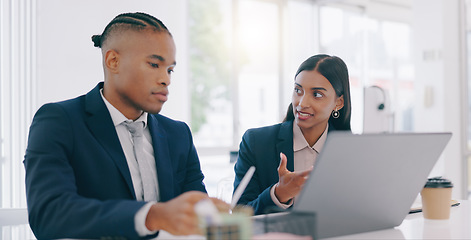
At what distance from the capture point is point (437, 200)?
1340 mm

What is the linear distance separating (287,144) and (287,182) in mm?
453

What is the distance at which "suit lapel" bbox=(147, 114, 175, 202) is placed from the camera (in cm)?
146

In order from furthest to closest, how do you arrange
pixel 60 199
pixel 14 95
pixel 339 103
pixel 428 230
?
pixel 14 95 < pixel 339 103 < pixel 428 230 < pixel 60 199

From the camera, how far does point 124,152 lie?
144 cm

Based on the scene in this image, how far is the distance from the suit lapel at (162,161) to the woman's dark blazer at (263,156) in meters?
0.34

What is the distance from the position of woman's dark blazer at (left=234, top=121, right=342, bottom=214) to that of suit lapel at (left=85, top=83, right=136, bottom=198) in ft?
1.73

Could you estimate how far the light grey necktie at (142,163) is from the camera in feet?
4.71

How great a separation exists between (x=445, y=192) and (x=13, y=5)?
3.11 meters

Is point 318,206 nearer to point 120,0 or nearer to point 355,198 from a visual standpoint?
point 355,198

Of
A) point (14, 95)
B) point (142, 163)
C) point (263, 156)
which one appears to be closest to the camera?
point (142, 163)

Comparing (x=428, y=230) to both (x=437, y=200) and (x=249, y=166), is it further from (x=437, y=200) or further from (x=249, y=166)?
(x=249, y=166)

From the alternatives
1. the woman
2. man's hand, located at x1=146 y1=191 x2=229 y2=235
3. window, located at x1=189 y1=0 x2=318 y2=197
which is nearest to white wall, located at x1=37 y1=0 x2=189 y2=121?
window, located at x1=189 y1=0 x2=318 y2=197

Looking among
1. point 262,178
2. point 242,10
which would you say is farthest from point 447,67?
A: point 262,178

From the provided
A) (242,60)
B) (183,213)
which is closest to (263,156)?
(183,213)
